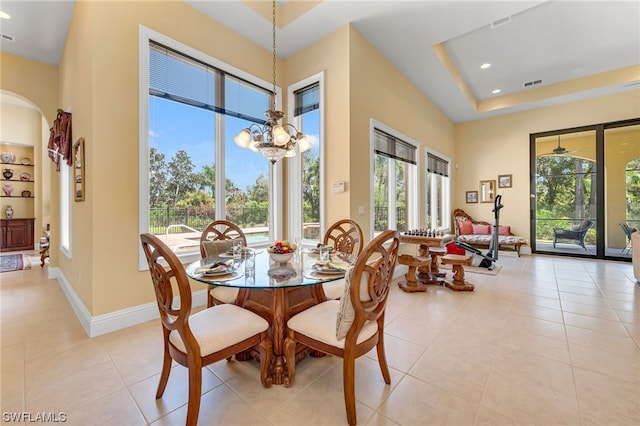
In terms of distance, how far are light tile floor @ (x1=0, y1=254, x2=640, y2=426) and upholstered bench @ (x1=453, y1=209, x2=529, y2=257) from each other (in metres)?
3.28

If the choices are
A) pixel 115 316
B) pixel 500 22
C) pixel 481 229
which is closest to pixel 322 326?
pixel 115 316

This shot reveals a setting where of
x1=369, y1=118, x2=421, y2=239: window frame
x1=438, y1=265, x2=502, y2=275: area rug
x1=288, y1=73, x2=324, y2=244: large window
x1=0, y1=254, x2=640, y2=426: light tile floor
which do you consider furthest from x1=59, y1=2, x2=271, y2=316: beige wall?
x1=438, y1=265, x2=502, y2=275: area rug

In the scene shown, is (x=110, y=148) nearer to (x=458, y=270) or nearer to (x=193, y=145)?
(x=193, y=145)

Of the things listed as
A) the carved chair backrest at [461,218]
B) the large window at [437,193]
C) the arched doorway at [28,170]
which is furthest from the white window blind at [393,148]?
the arched doorway at [28,170]

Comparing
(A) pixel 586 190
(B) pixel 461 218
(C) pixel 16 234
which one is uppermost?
(A) pixel 586 190

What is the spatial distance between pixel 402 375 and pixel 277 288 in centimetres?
109

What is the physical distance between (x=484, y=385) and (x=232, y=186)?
3.29 metres

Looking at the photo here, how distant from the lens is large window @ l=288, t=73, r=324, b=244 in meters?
3.74

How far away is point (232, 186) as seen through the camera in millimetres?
3562

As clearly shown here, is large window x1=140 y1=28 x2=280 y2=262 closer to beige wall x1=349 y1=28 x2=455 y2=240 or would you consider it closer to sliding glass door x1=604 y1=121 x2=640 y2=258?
beige wall x1=349 y1=28 x2=455 y2=240

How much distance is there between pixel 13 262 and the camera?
530 centimetres

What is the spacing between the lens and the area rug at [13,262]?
15.7ft

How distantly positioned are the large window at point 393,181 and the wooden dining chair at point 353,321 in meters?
→ 2.56

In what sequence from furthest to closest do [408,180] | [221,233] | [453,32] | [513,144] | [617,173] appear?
1. [513,144]
2. [617,173]
3. [408,180]
4. [453,32]
5. [221,233]
